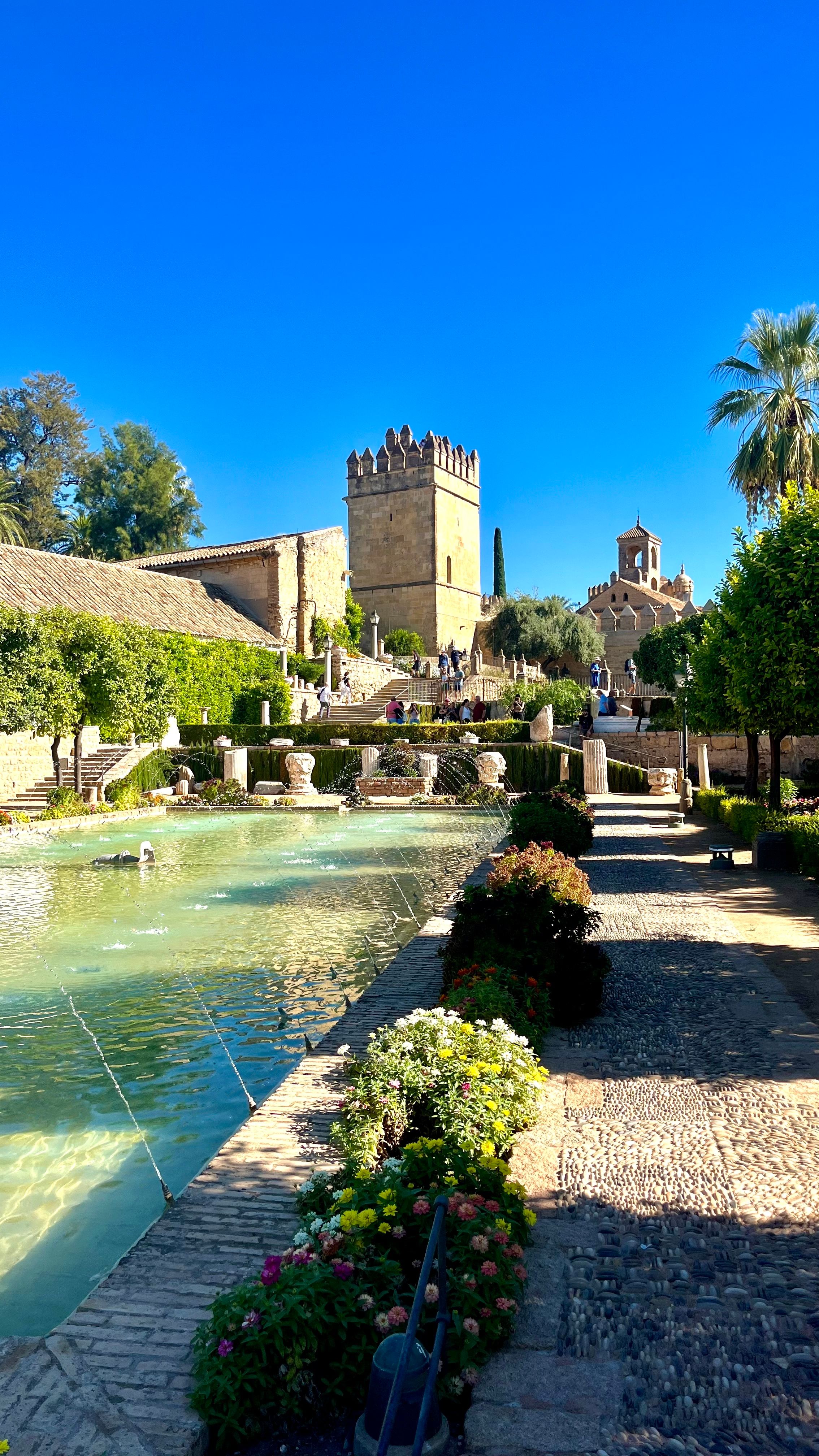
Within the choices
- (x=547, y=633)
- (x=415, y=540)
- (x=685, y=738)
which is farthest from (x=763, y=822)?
(x=415, y=540)

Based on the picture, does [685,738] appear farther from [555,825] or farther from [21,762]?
[21,762]

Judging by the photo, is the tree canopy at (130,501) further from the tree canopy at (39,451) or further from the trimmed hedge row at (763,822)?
the trimmed hedge row at (763,822)

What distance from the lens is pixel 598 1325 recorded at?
2.79 meters

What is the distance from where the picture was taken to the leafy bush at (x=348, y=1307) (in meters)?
2.45

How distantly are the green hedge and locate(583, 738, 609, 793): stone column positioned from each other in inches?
117

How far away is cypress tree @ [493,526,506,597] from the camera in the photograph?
7238cm

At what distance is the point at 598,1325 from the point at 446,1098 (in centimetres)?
123

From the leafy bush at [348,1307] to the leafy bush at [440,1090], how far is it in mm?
542

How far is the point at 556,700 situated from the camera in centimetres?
3603

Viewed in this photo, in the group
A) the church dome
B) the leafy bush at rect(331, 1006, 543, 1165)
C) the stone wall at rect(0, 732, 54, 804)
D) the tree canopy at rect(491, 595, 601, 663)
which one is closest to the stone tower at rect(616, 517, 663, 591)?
the church dome

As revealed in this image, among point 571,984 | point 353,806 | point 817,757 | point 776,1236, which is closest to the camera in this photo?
point 776,1236

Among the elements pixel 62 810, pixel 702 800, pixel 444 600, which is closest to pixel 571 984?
pixel 702 800

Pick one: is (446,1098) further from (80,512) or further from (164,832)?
(80,512)

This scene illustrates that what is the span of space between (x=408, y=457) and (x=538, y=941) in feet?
189
